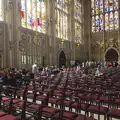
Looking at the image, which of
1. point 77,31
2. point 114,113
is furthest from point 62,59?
point 114,113

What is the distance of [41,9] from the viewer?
27.8 m

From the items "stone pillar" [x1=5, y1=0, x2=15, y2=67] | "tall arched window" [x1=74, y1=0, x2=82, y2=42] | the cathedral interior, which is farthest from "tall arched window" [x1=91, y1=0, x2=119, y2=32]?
"stone pillar" [x1=5, y1=0, x2=15, y2=67]

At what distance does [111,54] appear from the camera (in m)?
39.3

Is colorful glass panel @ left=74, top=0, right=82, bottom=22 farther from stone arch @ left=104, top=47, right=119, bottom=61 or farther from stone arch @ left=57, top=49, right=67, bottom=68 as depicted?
stone arch @ left=57, top=49, right=67, bottom=68

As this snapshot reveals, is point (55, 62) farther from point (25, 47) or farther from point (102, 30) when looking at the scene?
point (102, 30)

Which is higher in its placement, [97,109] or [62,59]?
[62,59]

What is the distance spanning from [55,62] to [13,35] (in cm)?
1024

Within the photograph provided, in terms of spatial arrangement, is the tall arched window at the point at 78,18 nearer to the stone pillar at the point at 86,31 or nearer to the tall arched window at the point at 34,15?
the stone pillar at the point at 86,31

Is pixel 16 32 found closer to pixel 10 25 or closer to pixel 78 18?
pixel 10 25

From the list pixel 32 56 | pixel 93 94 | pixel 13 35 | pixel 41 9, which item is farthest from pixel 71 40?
pixel 93 94

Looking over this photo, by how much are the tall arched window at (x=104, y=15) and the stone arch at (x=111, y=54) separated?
4.85 m

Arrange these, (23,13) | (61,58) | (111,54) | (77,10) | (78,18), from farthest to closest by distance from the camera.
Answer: (78,18), (77,10), (111,54), (61,58), (23,13)

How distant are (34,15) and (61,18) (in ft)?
27.5

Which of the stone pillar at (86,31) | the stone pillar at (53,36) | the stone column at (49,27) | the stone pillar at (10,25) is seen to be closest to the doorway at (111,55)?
the stone pillar at (86,31)
